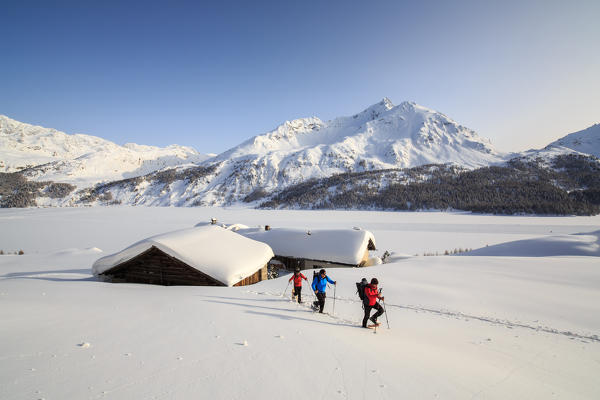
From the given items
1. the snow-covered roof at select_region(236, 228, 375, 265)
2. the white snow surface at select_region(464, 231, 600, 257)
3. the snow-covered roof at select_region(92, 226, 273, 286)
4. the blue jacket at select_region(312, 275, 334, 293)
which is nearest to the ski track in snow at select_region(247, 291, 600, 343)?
the blue jacket at select_region(312, 275, 334, 293)

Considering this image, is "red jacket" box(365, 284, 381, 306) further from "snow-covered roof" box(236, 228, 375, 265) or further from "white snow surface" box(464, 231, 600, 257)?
"white snow surface" box(464, 231, 600, 257)

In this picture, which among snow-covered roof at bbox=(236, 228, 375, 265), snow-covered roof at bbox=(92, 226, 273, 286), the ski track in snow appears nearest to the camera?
the ski track in snow

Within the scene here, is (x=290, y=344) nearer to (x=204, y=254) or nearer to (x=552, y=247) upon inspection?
(x=204, y=254)

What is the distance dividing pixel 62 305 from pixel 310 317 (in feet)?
22.2

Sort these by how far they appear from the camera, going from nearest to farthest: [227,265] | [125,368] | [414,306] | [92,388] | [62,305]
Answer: [92,388] < [125,368] < [62,305] < [414,306] < [227,265]

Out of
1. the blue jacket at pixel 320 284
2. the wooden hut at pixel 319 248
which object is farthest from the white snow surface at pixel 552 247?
the blue jacket at pixel 320 284

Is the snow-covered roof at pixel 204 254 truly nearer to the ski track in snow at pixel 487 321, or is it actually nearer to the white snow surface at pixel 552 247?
the ski track in snow at pixel 487 321

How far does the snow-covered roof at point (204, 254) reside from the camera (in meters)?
11.7

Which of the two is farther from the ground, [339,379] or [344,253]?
[339,379]

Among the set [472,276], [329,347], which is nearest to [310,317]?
[329,347]

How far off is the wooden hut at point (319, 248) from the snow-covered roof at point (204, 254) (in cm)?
653

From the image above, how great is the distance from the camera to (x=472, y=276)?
1402cm

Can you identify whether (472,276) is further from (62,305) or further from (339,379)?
(62,305)

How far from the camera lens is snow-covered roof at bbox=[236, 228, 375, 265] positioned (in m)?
19.9
